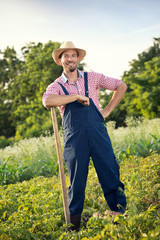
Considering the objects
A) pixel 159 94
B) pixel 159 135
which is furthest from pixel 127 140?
pixel 159 94

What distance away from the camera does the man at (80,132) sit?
307cm

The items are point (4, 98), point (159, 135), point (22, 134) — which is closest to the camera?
point (159, 135)

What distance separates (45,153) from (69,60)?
16.5ft

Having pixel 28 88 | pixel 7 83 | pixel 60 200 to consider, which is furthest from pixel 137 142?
pixel 7 83

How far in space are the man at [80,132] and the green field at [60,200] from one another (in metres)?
0.27

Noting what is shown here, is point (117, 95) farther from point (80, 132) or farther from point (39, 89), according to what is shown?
point (39, 89)

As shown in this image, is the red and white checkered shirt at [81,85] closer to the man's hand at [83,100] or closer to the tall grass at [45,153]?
the man's hand at [83,100]

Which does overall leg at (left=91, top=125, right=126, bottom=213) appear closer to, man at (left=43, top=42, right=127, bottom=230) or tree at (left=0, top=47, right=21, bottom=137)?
man at (left=43, top=42, right=127, bottom=230)

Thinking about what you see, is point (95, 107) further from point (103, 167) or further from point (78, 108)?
point (103, 167)

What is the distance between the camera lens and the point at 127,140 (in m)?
7.93

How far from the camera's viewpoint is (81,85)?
128 inches

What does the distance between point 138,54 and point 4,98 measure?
13653 millimetres

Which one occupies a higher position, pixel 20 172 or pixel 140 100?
pixel 140 100

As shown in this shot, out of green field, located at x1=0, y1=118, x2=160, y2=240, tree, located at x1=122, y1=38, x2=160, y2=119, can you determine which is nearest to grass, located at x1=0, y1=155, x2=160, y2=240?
green field, located at x1=0, y1=118, x2=160, y2=240
